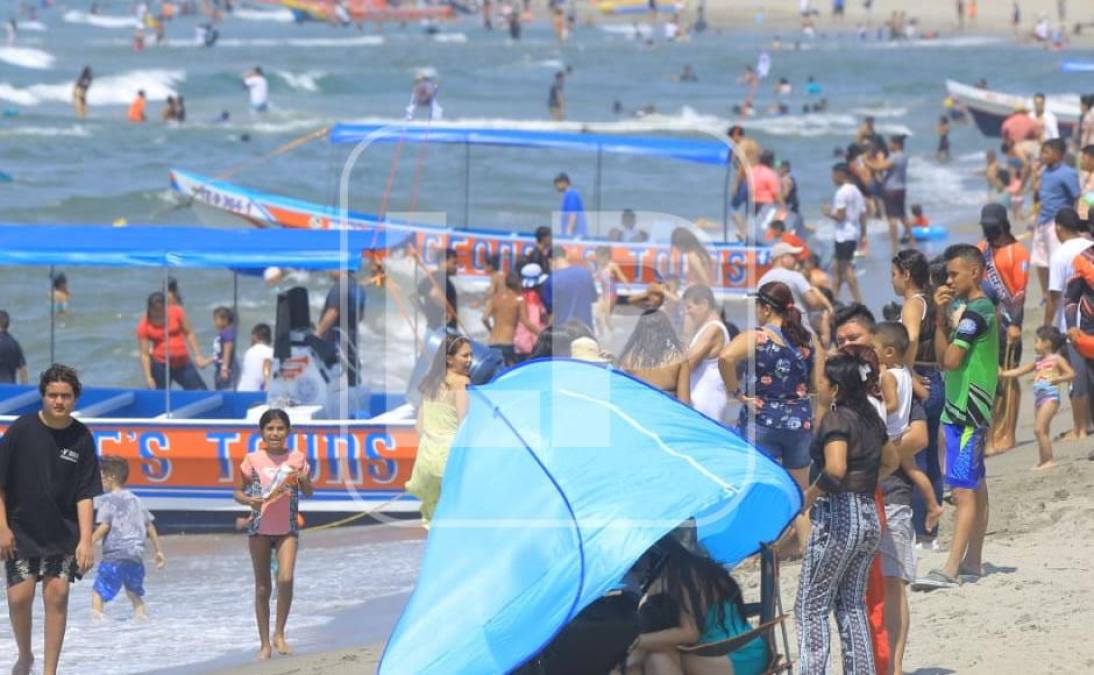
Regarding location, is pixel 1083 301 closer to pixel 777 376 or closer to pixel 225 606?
pixel 777 376

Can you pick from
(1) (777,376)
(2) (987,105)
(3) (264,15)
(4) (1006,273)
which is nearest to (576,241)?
(4) (1006,273)

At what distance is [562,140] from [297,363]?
755 centimetres

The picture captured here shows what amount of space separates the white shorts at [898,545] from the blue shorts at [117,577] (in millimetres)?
4668

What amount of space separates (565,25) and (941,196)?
1796 inches

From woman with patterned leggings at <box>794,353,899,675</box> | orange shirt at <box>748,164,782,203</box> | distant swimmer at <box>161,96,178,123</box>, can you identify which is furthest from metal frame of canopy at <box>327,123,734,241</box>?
distant swimmer at <box>161,96,178,123</box>

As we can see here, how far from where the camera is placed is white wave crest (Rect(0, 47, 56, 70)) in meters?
59.0

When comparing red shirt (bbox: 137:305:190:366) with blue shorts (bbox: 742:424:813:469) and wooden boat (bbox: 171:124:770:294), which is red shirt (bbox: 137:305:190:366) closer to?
wooden boat (bbox: 171:124:770:294)

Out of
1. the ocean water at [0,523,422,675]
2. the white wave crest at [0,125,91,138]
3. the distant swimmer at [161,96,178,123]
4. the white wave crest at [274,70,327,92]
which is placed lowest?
the ocean water at [0,523,422,675]

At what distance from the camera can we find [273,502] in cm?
855

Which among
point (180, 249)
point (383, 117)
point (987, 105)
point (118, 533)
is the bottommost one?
point (118, 533)

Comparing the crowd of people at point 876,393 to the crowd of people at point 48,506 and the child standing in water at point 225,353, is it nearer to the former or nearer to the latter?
the crowd of people at point 48,506

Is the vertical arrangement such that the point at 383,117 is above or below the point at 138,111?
below

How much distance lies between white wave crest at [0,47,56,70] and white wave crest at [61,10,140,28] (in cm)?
1614

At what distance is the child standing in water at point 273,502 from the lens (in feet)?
28.1
